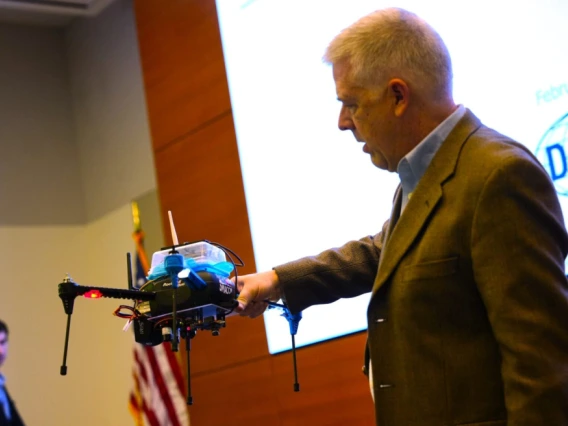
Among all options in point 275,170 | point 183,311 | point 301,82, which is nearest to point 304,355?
point 275,170

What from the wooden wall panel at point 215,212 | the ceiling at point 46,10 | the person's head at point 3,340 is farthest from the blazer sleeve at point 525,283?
the ceiling at point 46,10

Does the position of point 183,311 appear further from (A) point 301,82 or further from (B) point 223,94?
(B) point 223,94

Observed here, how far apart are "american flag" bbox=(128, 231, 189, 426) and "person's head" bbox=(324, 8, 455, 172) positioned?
2.99 m

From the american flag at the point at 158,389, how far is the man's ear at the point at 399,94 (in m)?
3.06

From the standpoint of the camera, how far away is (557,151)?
2.42m

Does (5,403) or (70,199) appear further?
(70,199)

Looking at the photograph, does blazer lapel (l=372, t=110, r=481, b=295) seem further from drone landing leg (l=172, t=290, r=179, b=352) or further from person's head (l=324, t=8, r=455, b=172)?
drone landing leg (l=172, t=290, r=179, b=352)

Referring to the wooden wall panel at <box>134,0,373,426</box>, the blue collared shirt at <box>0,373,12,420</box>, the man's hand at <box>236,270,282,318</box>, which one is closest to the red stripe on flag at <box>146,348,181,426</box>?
the wooden wall panel at <box>134,0,373,426</box>

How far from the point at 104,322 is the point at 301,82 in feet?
9.33

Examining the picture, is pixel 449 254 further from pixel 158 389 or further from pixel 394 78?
pixel 158 389

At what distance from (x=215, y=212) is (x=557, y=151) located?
6.66 feet

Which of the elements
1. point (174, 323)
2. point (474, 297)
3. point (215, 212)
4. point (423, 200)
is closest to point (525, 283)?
point (474, 297)

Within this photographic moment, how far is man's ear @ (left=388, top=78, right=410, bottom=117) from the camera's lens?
1.60 metres

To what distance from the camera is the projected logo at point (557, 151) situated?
2396mm
